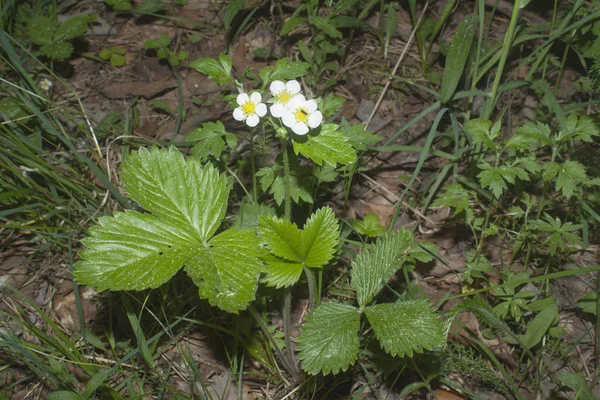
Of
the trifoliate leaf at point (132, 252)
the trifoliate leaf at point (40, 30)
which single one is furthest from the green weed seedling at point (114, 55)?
the trifoliate leaf at point (132, 252)

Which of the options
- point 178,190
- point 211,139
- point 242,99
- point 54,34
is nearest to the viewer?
point 242,99

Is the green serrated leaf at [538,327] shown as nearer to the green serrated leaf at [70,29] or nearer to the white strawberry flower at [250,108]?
the white strawberry flower at [250,108]

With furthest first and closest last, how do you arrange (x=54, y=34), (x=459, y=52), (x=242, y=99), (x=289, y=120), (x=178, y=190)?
(x=54, y=34) < (x=459, y=52) < (x=178, y=190) < (x=242, y=99) < (x=289, y=120)

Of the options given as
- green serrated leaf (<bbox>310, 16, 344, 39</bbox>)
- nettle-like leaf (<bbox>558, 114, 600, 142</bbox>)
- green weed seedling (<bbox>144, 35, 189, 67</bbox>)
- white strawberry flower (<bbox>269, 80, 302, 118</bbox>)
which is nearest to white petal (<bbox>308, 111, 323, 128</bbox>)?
white strawberry flower (<bbox>269, 80, 302, 118</bbox>)

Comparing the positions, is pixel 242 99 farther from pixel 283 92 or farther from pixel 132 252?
pixel 132 252

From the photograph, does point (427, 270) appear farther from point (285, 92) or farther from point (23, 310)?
point (23, 310)

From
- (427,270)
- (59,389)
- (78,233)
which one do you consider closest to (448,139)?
(427,270)

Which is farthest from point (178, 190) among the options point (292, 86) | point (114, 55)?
point (114, 55)
